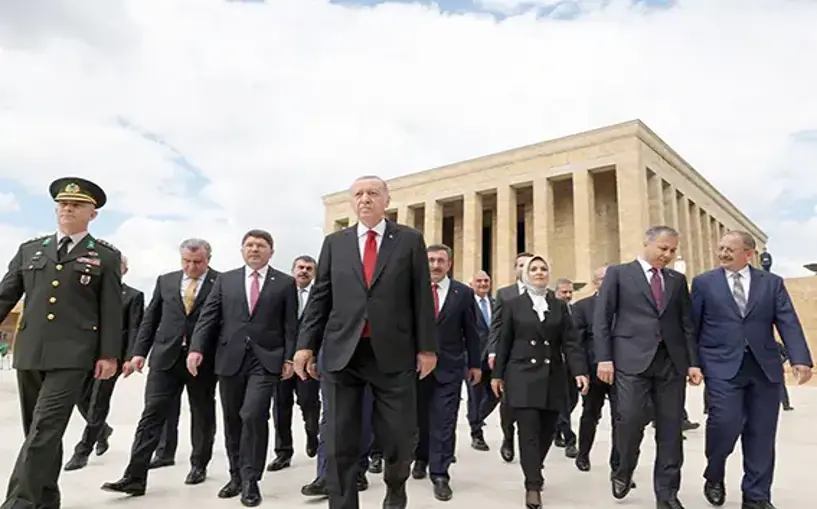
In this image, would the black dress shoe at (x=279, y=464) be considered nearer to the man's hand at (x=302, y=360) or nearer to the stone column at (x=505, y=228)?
the man's hand at (x=302, y=360)

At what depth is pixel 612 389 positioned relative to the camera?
6090mm

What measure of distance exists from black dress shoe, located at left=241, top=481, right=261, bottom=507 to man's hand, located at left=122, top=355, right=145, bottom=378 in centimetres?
138

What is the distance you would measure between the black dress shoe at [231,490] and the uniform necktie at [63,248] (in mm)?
2055

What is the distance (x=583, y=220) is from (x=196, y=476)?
79.2 feet

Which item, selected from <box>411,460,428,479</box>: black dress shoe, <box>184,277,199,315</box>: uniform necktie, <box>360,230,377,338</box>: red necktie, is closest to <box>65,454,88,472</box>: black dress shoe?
<box>184,277,199,315</box>: uniform necktie

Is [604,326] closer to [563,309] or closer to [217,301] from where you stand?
[563,309]

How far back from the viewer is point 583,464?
5910 millimetres

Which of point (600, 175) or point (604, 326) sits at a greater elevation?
point (600, 175)

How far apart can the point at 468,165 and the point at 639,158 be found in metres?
8.67

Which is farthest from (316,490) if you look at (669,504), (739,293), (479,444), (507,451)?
(739,293)

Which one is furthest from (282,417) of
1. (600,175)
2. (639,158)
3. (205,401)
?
(600,175)

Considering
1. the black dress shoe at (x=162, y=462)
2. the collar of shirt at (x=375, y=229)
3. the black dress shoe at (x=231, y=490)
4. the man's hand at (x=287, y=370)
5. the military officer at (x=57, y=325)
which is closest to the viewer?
the collar of shirt at (x=375, y=229)

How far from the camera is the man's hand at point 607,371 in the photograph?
14.8ft

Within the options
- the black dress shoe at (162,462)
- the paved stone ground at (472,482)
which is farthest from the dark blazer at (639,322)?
the black dress shoe at (162,462)
